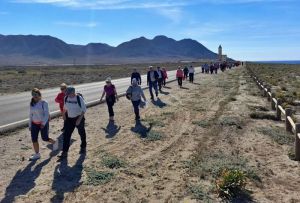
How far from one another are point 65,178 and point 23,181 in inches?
29.8

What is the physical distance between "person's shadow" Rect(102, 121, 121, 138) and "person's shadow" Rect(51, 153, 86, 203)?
117 inches

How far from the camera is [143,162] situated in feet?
31.0

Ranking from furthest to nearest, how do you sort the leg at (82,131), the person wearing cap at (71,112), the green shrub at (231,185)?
1. the leg at (82,131)
2. the person wearing cap at (71,112)
3. the green shrub at (231,185)

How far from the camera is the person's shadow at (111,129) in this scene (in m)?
12.6

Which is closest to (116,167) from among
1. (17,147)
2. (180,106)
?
(17,147)

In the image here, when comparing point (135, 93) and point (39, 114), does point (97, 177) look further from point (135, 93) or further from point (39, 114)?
point (135, 93)

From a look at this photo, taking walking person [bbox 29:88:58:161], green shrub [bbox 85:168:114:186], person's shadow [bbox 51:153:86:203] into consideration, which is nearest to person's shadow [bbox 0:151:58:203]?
Answer: person's shadow [bbox 51:153:86:203]

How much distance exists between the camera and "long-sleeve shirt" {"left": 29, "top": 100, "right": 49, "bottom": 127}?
9531 millimetres

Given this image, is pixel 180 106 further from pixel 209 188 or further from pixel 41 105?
pixel 209 188

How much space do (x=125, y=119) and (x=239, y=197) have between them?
8.49 meters

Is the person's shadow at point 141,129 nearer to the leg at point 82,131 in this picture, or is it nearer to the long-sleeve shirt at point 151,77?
the leg at point 82,131

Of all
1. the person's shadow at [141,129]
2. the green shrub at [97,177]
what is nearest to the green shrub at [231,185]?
the green shrub at [97,177]

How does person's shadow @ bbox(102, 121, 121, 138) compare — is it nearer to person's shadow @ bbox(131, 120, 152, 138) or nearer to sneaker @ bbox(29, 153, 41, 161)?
person's shadow @ bbox(131, 120, 152, 138)

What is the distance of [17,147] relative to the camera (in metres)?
11.0
